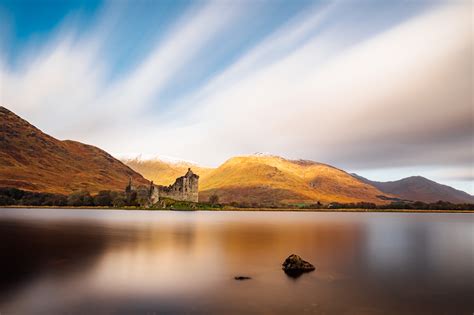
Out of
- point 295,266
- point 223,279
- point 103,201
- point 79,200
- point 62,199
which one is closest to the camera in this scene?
point 223,279

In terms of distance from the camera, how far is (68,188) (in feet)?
611

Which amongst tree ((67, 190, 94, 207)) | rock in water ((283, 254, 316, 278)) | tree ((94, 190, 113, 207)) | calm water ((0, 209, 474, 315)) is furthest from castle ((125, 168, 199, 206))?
rock in water ((283, 254, 316, 278))

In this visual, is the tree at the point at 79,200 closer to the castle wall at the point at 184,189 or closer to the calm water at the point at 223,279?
the castle wall at the point at 184,189

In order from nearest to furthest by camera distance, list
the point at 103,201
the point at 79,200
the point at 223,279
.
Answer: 1. the point at 223,279
2. the point at 79,200
3. the point at 103,201

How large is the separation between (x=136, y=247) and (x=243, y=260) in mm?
12336

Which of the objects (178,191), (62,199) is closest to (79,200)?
(62,199)

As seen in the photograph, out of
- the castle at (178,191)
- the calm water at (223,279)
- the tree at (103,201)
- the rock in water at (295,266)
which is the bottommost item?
the calm water at (223,279)

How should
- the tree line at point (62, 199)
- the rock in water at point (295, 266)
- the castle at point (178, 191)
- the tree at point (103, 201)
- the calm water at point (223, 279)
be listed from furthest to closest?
1. the tree at point (103, 201)
2. the tree line at point (62, 199)
3. the castle at point (178, 191)
4. the rock in water at point (295, 266)
5. the calm water at point (223, 279)

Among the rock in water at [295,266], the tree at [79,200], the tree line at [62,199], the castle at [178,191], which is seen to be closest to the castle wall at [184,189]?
the castle at [178,191]

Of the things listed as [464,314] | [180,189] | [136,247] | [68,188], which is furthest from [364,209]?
[464,314]

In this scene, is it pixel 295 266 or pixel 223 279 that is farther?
pixel 295 266

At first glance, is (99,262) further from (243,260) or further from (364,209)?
(364,209)

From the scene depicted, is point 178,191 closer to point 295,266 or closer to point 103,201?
point 103,201

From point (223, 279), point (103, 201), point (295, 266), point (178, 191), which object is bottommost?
point (223, 279)
